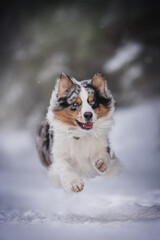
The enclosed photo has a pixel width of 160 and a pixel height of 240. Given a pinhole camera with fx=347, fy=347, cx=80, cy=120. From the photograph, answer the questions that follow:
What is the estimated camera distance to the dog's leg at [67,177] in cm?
257

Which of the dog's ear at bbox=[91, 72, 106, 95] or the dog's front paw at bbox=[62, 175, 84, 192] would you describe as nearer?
the dog's front paw at bbox=[62, 175, 84, 192]

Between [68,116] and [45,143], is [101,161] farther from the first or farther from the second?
[45,143]

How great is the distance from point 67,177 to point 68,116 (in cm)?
46

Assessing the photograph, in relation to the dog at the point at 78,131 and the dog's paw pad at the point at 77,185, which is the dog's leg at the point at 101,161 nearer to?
the dog at the point at 78,131

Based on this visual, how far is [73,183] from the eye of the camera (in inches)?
102

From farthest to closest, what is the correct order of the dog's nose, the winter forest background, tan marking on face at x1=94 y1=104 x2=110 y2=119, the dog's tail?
1. the winter forest background
2. the dog's tail
3. tan marking on face at x1=94 y1=104 x2=110 y2=119
4. the dog's nose

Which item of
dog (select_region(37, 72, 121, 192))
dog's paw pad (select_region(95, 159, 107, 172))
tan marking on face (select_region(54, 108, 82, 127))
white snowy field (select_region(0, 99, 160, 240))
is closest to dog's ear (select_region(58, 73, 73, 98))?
dog (select_region(37, 72, 121, 192))

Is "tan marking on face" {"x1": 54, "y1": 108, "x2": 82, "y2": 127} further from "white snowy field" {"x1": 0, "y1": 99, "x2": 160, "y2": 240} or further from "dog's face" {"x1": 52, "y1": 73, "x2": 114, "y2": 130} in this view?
"white snowy field" {"x1": 0, "y1": 99, "x2": 160, "y2": 240}

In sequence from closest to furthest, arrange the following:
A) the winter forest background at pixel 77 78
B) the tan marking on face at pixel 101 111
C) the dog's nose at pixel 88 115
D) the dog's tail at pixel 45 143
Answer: the dog's nose at pixel 88 115, the tan marking on face at pixel 101 111, the dog's tail at pixel 45 143, the winter forest background at pixel 77 78

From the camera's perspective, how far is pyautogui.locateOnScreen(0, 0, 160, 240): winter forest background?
2.92 m

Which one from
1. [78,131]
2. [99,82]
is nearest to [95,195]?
[78,131]

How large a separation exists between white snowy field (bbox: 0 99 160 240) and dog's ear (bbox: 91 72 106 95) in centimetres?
26

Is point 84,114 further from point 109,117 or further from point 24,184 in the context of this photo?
point 24,184

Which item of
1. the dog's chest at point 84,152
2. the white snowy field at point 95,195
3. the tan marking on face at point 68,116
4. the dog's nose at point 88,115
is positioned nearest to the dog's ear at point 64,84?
the tan marking on face at point 68,116
